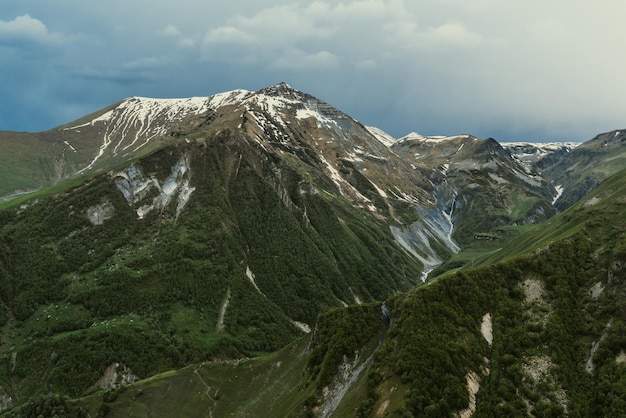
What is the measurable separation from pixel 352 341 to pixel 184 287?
419ft

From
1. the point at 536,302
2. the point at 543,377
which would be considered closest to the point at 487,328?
the point at 543,377

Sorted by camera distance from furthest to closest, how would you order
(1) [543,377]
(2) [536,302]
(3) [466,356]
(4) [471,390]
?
(2) [536,302] → (3) [466,356] → (1) [543,377] → (4) [471,390]

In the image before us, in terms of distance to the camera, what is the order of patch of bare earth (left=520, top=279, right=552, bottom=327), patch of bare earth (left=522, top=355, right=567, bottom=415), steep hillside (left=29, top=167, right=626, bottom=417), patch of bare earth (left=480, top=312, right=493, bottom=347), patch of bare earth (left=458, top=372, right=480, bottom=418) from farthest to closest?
patch of bare earth (left=520, top=279, right=552, bottom=327)
patch of bare earth (left=480, top=312, right=493, bottom=347)
patch of bare earth (left=522, top=355, right=567, bottom=415)
steep hillside (left=29, top=167, right=626, bottom=417)
patch of bare earth (left=458, top=372, right=480, bottom=418)

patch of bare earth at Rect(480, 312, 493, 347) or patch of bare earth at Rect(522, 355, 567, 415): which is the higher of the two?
patch of bare earth at Rect(480, 312, 493, 347)

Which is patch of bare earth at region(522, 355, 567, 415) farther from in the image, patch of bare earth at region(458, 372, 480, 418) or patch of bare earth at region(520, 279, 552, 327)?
patch of bare earth at region(520, 279, 552, 327)

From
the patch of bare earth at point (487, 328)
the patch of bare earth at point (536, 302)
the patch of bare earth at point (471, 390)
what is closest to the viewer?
the patch of bare earth at point (471, 390)

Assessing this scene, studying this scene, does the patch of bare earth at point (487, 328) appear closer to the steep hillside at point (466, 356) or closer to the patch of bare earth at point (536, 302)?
the steep hillside at point (466, 356)


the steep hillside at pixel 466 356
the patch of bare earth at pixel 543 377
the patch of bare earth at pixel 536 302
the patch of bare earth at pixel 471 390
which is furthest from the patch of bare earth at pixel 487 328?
the patch of bare earth at pixel 471 390

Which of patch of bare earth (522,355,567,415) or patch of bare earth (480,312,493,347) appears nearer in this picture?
patch of bare earth (522,355,567,415)

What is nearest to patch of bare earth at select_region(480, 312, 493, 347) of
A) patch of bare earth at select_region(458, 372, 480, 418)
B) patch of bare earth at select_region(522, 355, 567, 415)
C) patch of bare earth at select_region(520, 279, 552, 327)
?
patch of bare earth at select_region(522, 355, 567, 415)

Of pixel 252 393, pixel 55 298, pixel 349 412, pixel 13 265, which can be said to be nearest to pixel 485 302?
pixel 349 412

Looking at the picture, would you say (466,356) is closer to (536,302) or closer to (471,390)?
(471,390)

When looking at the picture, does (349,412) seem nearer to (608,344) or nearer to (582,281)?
(608,344)

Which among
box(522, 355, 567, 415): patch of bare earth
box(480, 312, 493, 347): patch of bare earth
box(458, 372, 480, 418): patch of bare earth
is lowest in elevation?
box(522, 355, 567, 415): patch of bare earth
